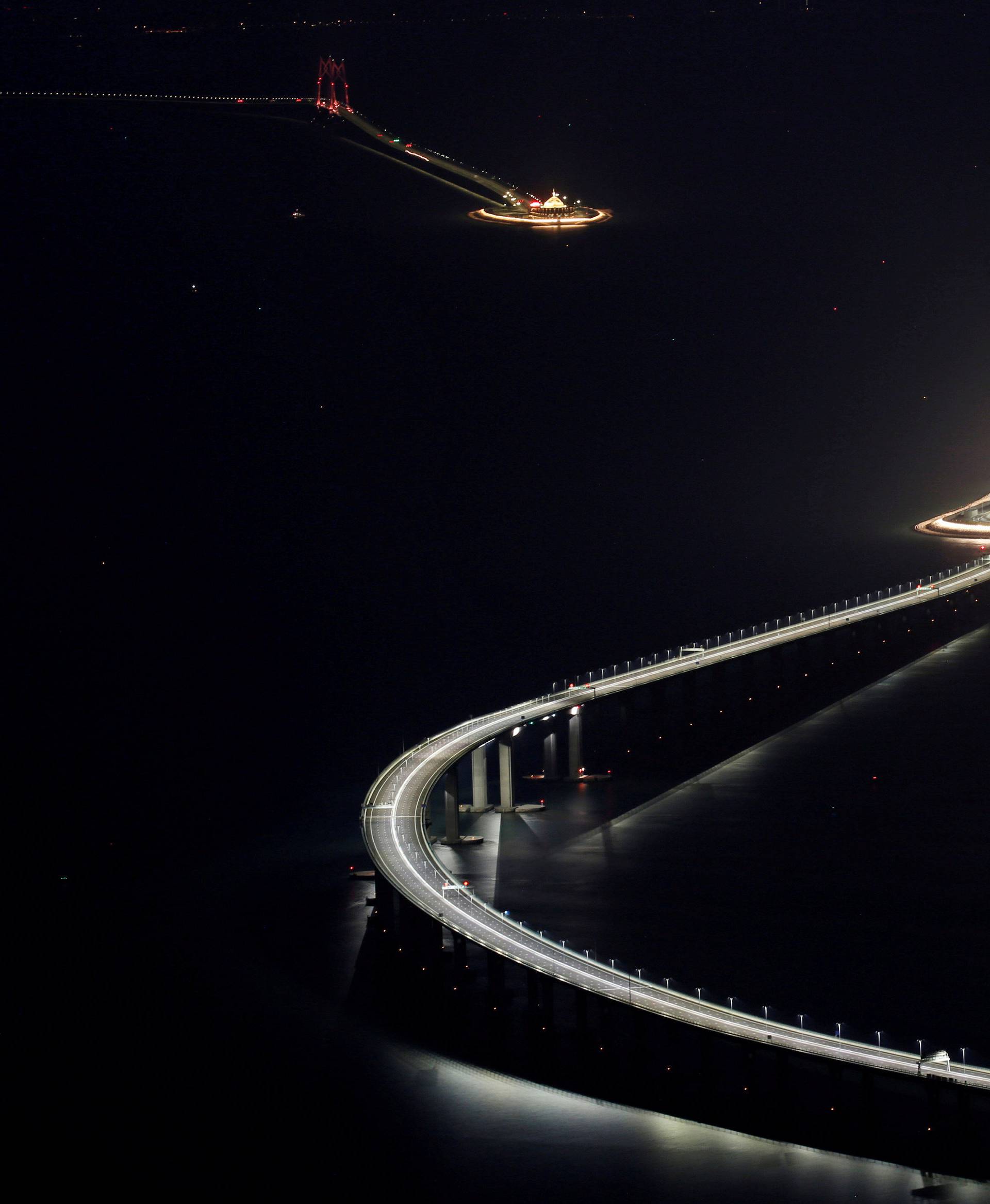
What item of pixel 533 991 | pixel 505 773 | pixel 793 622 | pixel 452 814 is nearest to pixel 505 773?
pixel 505 773

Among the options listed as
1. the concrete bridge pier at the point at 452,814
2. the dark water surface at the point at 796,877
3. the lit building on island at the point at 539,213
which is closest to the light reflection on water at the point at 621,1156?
the dark water surface at the point at 796,877

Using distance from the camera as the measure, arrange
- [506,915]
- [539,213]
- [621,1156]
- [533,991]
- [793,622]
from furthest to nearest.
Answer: [539,213], [793,622], [506,915], [533,991], [621,1156]

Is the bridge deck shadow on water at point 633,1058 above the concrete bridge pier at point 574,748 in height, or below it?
below

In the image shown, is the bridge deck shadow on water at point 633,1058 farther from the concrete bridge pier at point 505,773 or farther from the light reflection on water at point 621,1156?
the concrete bridge pier at point 505,773

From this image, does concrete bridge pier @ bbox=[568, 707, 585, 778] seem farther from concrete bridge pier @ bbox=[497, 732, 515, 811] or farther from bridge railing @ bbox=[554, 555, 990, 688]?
bridge railing @ bbox=[554, 555, 990, 688]

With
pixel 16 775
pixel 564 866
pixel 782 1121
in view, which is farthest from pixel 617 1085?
pixel 16 775

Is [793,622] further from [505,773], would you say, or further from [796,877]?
[796,877]

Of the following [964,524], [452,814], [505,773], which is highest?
[964,524]

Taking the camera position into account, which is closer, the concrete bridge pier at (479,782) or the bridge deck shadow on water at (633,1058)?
the bridge deck shadow on water at (633,1058)
